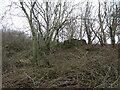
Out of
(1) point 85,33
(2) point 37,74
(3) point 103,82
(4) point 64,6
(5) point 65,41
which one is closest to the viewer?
(3) point 103,82

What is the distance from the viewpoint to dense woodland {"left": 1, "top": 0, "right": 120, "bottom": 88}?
17.1 feet

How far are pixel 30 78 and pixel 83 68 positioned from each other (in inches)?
87.2

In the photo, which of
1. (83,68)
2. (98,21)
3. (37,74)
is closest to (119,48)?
(83,68)

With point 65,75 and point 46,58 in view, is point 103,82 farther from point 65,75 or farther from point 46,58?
point 46,58

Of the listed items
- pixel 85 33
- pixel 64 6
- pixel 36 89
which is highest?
pixel 64 6

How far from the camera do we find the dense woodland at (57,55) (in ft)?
17.1

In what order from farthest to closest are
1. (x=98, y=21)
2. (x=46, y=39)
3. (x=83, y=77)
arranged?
→ (x=98, y=21) → (x=46, y=39) → (x=83, y=77)

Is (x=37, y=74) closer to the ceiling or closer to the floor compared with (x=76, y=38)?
closer to the floor

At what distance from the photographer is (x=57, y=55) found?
878cm

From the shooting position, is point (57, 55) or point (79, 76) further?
point (57, 55)

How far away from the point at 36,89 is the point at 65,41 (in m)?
10.2

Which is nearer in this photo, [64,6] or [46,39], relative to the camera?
[46,39]

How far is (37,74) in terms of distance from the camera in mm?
5879

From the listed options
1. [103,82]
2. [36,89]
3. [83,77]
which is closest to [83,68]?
[83,77]
